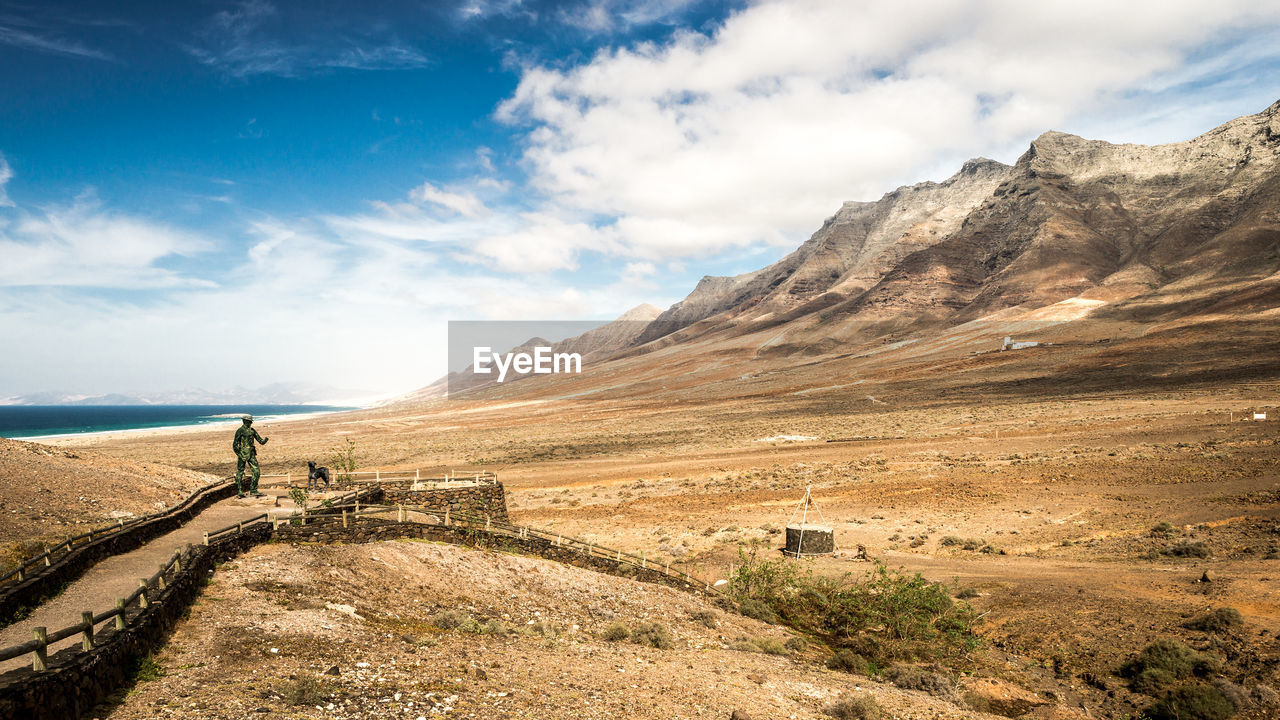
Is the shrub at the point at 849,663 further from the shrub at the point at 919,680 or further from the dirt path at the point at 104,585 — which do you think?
the dirt path at the point at 104,585

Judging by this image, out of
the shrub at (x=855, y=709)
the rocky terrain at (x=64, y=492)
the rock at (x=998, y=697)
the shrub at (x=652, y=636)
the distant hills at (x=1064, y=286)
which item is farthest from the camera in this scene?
the distant hills at (x=1064, y=286)

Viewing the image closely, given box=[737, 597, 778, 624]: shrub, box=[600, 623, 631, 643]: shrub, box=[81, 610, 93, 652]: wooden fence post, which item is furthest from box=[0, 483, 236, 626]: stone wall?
box=[737, 597, 778, 624]: shrub

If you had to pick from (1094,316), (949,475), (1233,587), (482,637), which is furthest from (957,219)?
(482,637)

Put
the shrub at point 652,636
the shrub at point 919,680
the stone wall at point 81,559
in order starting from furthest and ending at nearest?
the shrub at point 652,636, the shrub at point 919,680, the stone wall at point 81,559

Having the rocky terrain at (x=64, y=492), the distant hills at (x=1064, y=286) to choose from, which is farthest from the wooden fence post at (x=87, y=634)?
the distant hills at (x=1064, y=286)

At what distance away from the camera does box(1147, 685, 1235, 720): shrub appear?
483 inches

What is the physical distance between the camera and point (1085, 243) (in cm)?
13700

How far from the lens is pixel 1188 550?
819 inches

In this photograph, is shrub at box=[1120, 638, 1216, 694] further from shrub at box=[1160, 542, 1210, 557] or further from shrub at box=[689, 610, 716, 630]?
shrub at box=[689, 610, 716, 630]

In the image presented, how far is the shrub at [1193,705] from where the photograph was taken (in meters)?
12.3

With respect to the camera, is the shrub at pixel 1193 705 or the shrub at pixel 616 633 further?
the shrub at pixel 616 633

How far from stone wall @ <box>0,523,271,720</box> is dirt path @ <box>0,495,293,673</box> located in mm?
1071

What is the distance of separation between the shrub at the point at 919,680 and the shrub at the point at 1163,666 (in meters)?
4.08

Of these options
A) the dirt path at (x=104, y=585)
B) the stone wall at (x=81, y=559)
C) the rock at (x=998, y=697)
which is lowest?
the rock at (x=998, y=697)
